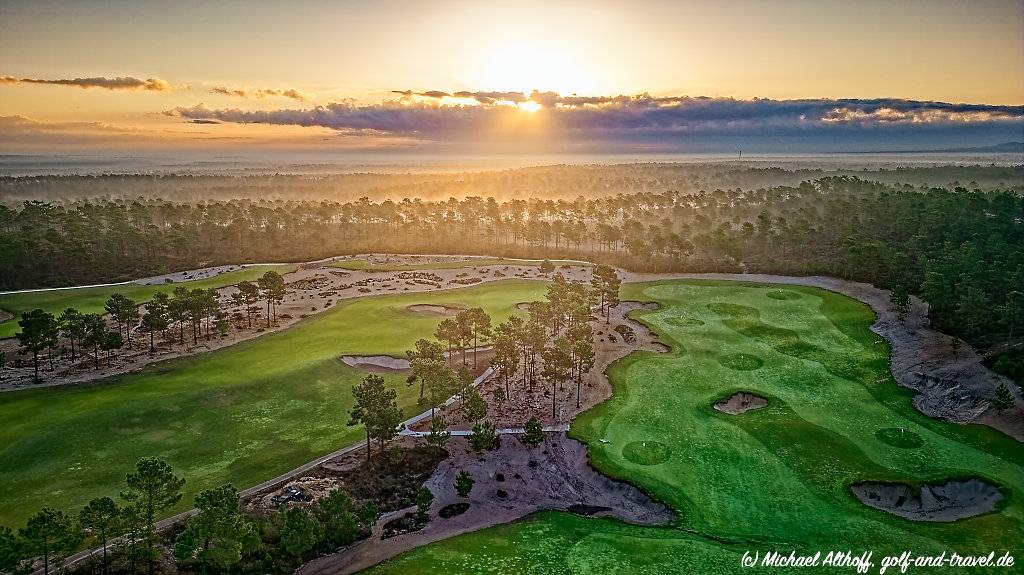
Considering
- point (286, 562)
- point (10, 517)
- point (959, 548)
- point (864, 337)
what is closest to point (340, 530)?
point (286, 562)

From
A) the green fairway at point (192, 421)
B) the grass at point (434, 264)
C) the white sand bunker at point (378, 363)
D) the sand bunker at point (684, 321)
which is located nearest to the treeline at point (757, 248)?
the grass at point (434, 264)

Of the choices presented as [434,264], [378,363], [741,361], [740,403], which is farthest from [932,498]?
[434,264]

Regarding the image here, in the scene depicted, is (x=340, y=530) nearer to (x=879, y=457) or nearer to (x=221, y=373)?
(x=221, y=373)

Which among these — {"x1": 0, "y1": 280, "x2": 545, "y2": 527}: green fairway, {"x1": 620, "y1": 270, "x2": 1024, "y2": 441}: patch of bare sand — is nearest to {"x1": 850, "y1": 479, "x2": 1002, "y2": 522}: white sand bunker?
{"x1": 620, "y1": 270, "x2": 1024, "y2": 441}: patch of bare sand

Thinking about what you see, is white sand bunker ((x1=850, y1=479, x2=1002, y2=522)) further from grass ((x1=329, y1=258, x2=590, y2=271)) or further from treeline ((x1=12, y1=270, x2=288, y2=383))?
grass ((x1=329, y1=258, x2=590, y2=271))

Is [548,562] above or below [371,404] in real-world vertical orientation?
below
